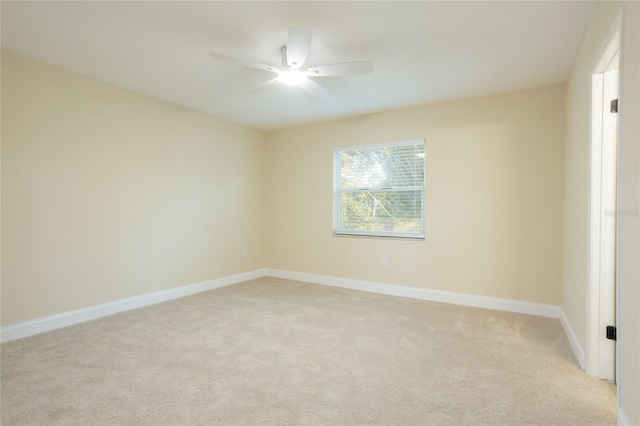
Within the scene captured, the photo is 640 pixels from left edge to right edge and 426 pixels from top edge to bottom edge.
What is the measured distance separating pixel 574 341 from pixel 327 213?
124 inches

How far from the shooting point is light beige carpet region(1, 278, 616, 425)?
1729 millimetres

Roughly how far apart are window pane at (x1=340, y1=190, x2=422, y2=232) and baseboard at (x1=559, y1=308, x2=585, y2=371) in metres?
1.69

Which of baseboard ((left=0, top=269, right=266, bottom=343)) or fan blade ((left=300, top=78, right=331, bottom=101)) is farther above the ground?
fan blade ((left=300, top=78, right=331, bottom=101))

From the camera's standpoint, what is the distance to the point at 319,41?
8.12ft

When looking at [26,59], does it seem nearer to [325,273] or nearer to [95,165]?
[95,165]

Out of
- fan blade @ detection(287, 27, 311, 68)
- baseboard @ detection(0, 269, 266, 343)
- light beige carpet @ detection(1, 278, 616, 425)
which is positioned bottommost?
light beige carpet @ detection(1, 278, 616, 425)

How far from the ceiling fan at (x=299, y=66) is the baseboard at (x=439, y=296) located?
8.84 feet

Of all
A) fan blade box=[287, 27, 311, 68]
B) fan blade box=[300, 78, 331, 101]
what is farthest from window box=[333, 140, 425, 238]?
fan blade box=[287, 27, 311, 68]

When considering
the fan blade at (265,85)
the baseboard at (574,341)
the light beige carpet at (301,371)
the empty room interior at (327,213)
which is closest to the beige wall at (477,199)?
the empty room interior at (327,213)

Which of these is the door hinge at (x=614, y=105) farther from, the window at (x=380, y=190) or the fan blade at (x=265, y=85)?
the fan blade at (x=265, y=85)

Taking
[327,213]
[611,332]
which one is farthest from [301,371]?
[327,213]

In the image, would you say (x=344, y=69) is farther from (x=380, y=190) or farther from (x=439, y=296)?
(x=439, y=296)

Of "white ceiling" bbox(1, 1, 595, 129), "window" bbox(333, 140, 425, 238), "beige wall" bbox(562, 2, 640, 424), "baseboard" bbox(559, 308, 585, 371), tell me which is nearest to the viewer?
"beige wall" bbox(562, 2, 640, 424)

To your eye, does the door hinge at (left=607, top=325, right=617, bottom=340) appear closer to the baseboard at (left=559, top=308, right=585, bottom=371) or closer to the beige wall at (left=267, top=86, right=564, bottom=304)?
the baseboard at (left=559, top=308, right=585, bottom=371)
